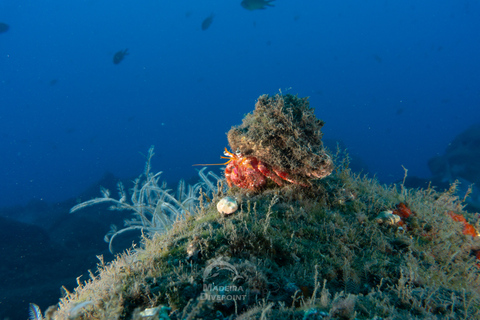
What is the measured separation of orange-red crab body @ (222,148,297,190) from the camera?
4.69m

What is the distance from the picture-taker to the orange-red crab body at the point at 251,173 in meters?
4.69

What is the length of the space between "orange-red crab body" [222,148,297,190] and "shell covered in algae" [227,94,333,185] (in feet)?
0.44

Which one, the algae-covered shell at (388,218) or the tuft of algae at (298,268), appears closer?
the tuft of algae at (298,268)

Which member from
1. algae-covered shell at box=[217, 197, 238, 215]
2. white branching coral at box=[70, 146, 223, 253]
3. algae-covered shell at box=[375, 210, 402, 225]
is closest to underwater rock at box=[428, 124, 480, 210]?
algae-covered shell at box=[375, 210, 402, 225]

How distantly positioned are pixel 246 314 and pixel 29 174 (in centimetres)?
9838

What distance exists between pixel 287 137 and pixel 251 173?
1.00 metres

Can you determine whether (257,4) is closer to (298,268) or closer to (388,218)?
(388,218)

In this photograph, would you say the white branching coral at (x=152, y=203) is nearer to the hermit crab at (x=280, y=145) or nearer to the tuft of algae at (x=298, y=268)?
the hermit crab at (x=280, y=145)

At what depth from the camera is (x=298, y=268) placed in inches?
119

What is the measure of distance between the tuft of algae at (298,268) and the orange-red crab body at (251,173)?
0.73 ft

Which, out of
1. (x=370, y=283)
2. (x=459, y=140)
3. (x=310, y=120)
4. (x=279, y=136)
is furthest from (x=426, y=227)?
(x=459, y=140)

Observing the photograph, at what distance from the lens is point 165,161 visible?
7012cm

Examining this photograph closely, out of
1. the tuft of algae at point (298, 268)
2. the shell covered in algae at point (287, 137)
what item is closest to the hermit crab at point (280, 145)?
the shell covered in algae at point (287, 137)

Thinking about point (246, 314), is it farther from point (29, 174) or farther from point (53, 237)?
point (29, 174)
